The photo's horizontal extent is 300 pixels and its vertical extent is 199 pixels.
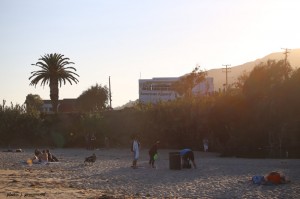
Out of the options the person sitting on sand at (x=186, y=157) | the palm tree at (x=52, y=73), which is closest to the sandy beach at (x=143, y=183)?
the person sitting on sand at (x=186, y=157)

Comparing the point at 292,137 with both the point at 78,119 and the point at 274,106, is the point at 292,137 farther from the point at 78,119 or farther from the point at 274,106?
the point at 78,119

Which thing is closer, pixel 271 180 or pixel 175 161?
pixel 271 180

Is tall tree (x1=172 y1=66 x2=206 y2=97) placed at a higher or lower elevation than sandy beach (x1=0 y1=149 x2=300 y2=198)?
higher

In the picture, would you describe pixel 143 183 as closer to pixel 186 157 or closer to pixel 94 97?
pixel 186 157

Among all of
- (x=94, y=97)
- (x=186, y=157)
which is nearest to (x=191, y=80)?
(x=94, y=97)

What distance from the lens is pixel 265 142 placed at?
3719 cm

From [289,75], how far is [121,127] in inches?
843

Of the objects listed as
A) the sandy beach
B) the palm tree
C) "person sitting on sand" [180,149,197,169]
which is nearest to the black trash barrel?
the sandy beach

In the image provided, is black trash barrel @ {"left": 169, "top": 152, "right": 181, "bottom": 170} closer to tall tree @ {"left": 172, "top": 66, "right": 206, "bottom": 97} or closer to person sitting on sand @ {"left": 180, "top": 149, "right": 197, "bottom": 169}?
person sitting on sand @ {"left": 180, "top": 149, "right": 197, "bottom": 169}

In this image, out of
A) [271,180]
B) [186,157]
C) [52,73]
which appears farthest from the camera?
[52,73]

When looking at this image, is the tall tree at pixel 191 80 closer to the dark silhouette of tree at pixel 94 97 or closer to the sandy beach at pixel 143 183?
the dark silhouette of tree at pixel 94 97

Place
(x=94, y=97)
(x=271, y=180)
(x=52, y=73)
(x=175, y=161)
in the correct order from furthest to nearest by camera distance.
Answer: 1. (x=94, y=97)
2. (x=52, y=73)
3. (x=175, y=161)
4. (x=271, y=180)

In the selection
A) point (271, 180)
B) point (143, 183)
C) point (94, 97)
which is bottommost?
point (143, 183)

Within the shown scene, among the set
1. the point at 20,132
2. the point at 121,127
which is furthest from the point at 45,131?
the point at 121,127
